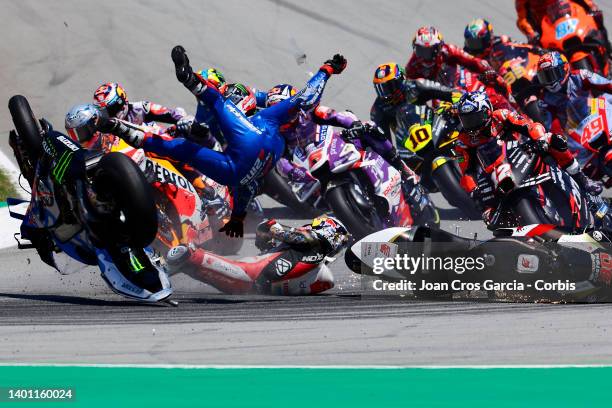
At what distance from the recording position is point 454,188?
42.7ft

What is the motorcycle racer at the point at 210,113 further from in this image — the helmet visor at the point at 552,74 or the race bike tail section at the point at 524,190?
the helmet visor at the point at 552,74

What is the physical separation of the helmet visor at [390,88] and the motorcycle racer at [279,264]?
3.41m

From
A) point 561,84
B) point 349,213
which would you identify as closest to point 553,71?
point 561,84

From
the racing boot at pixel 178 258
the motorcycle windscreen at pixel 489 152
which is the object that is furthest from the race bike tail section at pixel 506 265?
the motorcycle windscreen at pixel 489 152

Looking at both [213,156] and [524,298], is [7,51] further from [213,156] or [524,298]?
[524,298]

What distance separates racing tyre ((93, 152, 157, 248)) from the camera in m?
8.53

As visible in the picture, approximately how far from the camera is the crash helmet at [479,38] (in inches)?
631

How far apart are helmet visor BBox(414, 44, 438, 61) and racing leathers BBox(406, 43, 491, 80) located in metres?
0.04

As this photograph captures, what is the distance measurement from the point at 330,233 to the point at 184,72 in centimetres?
173

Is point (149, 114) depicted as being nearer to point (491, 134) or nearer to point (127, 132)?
point (127, 132)
